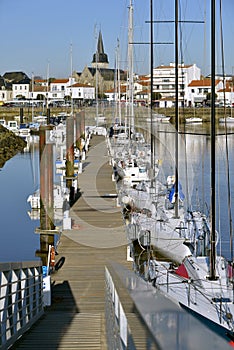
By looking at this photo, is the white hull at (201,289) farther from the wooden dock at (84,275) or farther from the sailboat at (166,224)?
the sailboat at (166,224)

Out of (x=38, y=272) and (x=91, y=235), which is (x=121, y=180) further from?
(x=38, y=272)

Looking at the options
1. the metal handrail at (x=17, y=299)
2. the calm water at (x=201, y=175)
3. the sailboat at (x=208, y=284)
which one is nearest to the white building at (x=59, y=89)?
the calm water at (x=201, y=175)

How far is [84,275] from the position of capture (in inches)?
459

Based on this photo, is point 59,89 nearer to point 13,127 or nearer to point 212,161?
point 13,127

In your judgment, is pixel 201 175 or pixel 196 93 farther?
pixel 196 93

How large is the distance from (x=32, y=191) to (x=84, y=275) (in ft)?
64.0

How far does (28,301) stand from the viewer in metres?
7.64

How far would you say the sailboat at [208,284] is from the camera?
898 centimetres

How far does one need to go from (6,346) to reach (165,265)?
254 inches

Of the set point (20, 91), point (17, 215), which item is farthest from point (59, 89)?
point (17, 215)

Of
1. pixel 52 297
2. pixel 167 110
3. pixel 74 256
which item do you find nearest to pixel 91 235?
pixel 74 256

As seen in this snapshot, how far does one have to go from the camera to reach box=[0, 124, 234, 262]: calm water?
18.4 metres

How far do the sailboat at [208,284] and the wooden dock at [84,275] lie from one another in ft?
3.64

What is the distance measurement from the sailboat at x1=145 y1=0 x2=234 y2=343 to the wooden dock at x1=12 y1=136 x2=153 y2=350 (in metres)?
1.11
